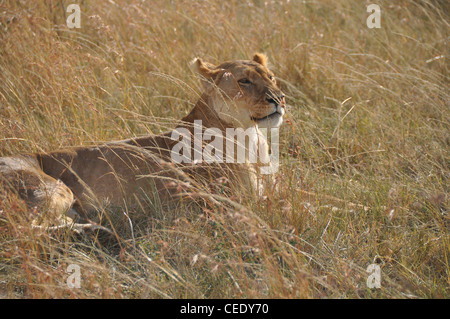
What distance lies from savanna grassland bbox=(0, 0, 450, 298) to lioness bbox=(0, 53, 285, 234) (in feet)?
0.69

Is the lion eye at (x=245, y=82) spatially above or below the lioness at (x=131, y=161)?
above

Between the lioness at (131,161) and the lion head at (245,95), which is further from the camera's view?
the lion head at (245,95)

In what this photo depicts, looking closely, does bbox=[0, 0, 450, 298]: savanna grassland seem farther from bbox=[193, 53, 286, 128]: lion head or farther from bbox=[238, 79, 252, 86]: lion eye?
bbox=[238, 79, 252, 86]: lion eye

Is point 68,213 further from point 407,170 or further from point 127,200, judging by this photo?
point 407,170

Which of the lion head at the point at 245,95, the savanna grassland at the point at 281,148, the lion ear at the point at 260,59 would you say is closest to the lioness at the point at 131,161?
the lion head at the point at 245,95

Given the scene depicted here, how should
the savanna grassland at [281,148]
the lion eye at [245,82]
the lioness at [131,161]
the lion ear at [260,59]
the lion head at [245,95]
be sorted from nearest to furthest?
1. the savanna grassland at [281,148]
2. the lioness at [131,161]
3. the lion head at [245,95]
4. the lion eye at [245,82]
5. the lion ear at [260,59]

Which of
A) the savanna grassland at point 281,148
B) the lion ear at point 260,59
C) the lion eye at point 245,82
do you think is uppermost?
the lion ear at point 260,59

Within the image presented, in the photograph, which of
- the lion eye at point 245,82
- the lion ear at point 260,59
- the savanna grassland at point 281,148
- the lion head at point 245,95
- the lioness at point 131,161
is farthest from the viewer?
the lion ear at point 260,59

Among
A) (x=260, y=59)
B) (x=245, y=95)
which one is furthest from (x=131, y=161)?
(x=260, y=59)

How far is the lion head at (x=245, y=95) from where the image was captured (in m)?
A: 3.86

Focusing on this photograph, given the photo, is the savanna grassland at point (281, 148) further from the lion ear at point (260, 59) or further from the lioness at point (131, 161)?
the lion ear at point (260, 59)

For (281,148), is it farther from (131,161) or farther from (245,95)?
(131,161)
